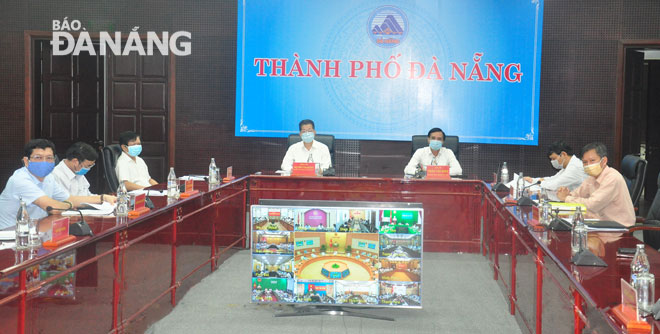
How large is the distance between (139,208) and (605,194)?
2.73m

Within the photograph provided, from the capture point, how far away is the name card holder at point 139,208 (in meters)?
3.38

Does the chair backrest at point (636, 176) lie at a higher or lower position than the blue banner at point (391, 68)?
lower

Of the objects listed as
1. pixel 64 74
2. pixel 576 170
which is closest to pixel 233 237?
pixel 576 170

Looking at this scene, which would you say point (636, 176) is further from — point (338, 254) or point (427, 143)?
point (338, 254)

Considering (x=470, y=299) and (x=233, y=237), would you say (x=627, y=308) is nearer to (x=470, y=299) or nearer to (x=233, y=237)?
(x=470, y=299)

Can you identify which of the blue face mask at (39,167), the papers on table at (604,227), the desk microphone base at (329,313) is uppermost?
the blue face mask at (39,167)

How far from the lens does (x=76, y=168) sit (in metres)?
4.15

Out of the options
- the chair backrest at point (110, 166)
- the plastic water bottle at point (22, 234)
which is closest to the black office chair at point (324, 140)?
the chair backrest at point (110, 166)

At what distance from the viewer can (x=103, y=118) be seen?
8.02 m

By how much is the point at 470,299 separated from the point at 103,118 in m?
5.47

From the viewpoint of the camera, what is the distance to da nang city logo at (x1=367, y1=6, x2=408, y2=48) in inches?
300

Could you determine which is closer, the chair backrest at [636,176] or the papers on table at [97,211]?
the papers on table at [97,211]

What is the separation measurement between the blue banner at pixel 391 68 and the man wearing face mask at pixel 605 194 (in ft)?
11.7

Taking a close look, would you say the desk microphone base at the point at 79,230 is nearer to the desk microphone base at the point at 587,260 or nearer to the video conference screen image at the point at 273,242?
the video conference screen image at the point at 273,242
